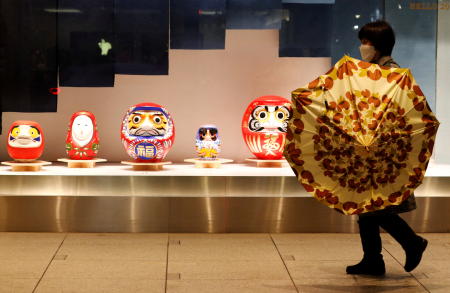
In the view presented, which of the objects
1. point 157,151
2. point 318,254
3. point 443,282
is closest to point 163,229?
point 157,151

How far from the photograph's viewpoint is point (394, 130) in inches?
148

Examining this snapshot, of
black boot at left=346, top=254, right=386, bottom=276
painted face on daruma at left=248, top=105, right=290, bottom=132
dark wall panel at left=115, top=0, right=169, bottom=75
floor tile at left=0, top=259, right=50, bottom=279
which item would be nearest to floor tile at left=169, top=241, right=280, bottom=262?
black boot at left=346, top=254, right=386, bottom=276

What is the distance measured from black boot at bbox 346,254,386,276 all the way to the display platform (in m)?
1.15

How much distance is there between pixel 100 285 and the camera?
4035 millimetres

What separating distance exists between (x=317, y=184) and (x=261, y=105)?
7.31ft

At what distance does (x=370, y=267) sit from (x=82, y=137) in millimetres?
2638

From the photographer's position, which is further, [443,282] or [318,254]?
[318,254]

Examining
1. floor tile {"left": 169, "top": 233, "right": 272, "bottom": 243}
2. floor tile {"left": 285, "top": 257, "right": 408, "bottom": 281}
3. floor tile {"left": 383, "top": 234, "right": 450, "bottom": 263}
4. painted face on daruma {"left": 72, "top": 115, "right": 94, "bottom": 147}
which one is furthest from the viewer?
painted face on daruma {"left": 72, "top": 115, "right": 94, "bottom": 147}

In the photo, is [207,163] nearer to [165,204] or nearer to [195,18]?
[165,204]

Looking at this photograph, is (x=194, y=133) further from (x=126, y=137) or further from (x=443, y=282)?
(x=443, y=282)

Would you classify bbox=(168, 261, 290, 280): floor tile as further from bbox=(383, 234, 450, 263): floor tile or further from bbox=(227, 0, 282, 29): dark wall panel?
bbox=(227, 0, 282, 29): dark wall panel

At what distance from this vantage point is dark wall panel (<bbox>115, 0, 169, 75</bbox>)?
6.34 m

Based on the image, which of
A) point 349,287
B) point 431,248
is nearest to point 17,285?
point 349,287

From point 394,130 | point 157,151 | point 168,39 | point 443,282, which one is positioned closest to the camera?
point 394,130
